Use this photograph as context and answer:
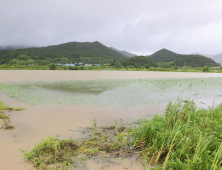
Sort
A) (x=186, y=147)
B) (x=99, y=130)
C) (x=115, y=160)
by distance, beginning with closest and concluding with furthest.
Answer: (x=186, y=147) < (x=115, y=160) < (x=99, y=130)

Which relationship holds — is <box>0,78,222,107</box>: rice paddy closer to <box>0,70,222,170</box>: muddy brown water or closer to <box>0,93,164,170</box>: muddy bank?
<box>0,93,164,170</box>: muddy bank

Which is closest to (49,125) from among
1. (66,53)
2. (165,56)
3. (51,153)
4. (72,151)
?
(51,153)

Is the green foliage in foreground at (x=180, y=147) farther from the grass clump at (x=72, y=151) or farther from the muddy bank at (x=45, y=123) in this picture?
the muddy bank at (x=45, y=123)

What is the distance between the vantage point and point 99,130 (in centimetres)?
500

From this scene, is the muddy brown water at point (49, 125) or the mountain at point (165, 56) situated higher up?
the mountain at point (165, 56)

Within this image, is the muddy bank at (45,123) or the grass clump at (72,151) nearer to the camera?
the grass clump at (72,151)

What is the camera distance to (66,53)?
511ft

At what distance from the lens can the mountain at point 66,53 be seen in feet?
421

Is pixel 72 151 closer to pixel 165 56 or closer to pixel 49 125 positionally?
pixel 49 125

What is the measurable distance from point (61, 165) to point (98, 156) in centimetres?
83

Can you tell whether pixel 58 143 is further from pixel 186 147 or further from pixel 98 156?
pixel 186 147

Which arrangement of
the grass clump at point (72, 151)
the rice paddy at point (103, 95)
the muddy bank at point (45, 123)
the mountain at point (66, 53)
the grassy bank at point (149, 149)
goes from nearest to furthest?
1. the grassy bank at point (149, 149)
2. the grass clump at point (72, 151)
3. the muddy bank at point (45, 123)
4. the rice paddy at point (103, 95)
5. the mountain at point (66, 53)

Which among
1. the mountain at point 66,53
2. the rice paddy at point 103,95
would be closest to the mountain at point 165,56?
the mountain at point 66,53

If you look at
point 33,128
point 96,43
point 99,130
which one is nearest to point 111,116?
point 99,130
